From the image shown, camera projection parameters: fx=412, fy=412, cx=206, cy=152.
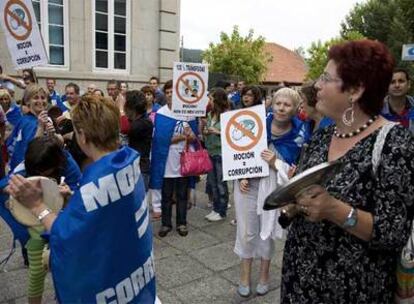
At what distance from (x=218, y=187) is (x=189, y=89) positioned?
146cm

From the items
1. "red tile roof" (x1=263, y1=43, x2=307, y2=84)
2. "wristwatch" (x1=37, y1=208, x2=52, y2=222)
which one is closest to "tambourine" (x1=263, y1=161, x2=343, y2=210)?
"wristwatch" (x1=37, y1=208, x2=52, y2=222)

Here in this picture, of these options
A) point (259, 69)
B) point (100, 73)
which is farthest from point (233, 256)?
point (259, 69)

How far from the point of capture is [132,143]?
16.7 ft

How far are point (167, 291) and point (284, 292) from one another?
1.98 meters

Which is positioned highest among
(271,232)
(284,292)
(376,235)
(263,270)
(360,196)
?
(360,196)

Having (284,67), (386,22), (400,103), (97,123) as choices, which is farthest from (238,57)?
(97,123)

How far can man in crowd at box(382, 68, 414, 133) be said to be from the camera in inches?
206

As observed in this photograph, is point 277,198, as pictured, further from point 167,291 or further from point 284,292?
point 167,291

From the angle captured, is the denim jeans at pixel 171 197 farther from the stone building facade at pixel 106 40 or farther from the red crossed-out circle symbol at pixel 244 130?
the stone building facade at pixel 106 40

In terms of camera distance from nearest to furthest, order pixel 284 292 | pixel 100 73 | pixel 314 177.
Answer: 1. pixel 314 177
2. pixel 284 292
3. pixel 100 73

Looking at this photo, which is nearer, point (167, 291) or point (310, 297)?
point (310, 297)

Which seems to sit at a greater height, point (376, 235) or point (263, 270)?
point (376, 235)

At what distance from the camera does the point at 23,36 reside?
191 inches

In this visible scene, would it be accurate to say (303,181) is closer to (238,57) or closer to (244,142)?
(244,142)
